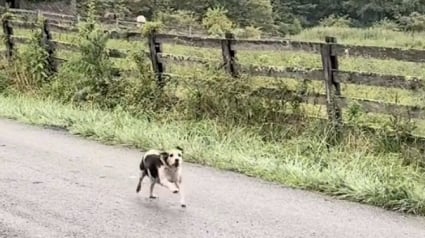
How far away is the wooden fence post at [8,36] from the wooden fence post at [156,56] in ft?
14.0

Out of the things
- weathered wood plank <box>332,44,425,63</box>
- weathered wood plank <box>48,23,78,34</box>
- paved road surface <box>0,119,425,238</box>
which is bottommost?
paved road surface <box>0,119,425,238</box>

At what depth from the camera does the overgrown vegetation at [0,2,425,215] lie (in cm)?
685

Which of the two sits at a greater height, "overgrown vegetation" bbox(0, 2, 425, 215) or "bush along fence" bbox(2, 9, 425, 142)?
"bush along fence" bbox(2, 9, 425, 142)

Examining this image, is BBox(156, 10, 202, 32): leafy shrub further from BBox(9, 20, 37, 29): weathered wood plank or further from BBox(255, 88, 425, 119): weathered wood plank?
BBox(255, 88, 425, 119): weathered wood plank

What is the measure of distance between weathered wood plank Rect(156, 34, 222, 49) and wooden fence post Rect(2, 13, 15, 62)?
449cm

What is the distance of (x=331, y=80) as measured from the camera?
823 centimetres

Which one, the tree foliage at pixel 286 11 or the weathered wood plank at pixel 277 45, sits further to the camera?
the tree foliage at pixel 286 11

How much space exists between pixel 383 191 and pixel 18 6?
36734 millimetres

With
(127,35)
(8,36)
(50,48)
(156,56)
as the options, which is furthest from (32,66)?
(156,56)

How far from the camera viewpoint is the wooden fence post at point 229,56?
934 cm

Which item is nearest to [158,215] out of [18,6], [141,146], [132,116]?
[141,146]

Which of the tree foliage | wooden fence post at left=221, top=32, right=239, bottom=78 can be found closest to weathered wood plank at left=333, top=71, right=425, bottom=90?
wooden fence post at left=221, top=32, right=239, bottom=78

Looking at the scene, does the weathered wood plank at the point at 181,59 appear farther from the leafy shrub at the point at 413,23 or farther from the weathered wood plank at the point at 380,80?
the leafy shrub at the point at 413,23

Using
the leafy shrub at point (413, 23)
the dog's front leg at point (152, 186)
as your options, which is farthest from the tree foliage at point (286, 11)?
the dog's front leg at point (152, 186)
